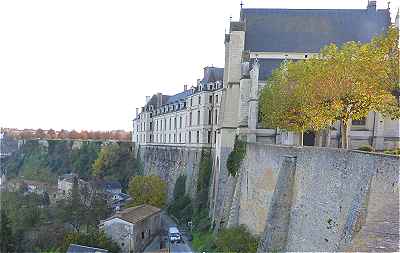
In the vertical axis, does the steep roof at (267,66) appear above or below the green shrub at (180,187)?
above

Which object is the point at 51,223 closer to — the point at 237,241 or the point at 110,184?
the point at 237,241

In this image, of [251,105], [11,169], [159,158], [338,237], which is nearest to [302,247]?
[338,237]

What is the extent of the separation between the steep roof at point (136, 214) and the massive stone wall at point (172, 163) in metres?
7.67

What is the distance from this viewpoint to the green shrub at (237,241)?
63.4 ft

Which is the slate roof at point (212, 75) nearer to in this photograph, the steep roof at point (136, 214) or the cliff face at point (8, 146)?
the steep roof at point (136, 214)

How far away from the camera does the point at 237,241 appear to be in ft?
64.4

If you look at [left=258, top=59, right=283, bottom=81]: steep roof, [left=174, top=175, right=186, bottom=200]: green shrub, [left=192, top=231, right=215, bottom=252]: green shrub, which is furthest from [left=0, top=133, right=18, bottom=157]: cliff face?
[left=258, top=59, right=283, bottom=81]: steep roof

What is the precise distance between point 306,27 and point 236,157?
12724 millimetres

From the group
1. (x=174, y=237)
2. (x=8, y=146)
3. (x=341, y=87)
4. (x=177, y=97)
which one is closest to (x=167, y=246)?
(x=174, y=237)

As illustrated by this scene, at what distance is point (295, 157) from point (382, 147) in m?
14.4

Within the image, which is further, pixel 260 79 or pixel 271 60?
pixel 271 60

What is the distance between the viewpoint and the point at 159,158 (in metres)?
50.4

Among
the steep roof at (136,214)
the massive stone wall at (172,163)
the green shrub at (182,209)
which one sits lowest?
the green shrub at (182,209)

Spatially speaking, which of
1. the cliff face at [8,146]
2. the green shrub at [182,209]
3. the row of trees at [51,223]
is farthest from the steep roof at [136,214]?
the cliff face at [8,146]
